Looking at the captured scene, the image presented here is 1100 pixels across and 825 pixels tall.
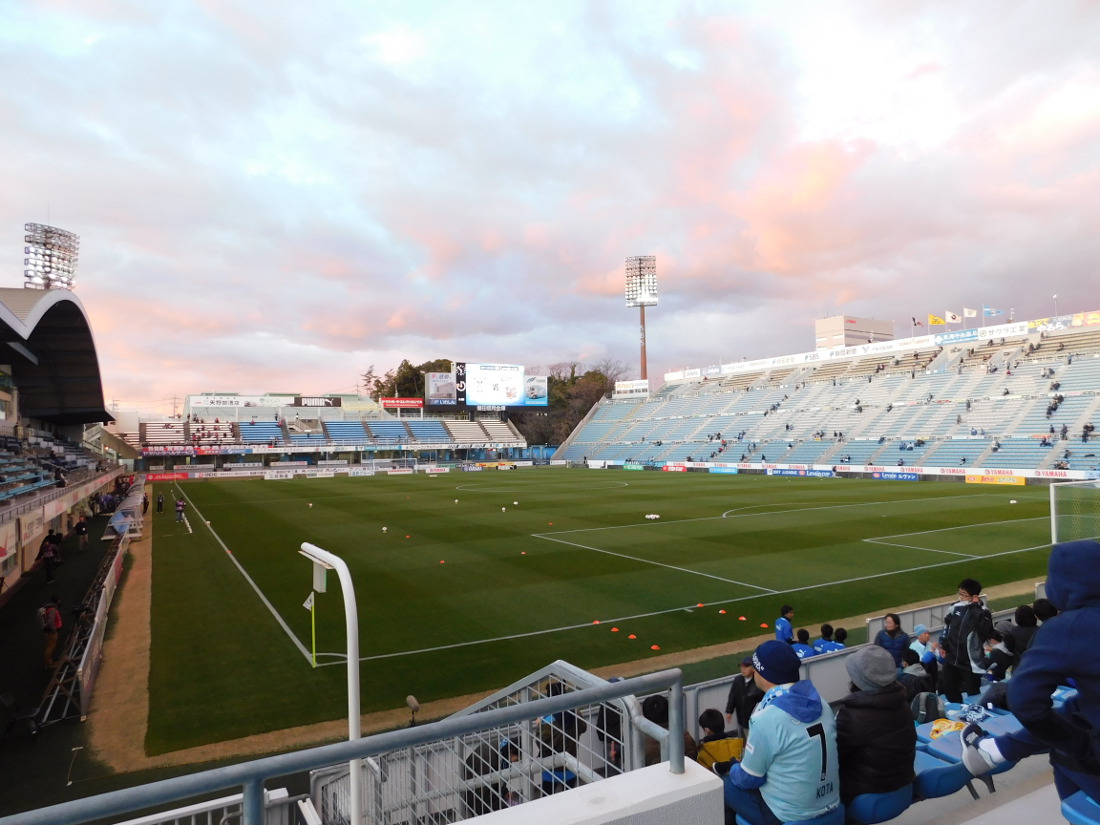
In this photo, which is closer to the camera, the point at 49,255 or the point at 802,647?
the point at 802,647

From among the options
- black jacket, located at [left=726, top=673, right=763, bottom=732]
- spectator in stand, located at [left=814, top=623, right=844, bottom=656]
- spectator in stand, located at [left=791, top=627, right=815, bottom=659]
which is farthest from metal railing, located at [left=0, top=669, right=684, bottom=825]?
→ spectator in stand, located at [left=814, top=623, right=844, bottom=656]

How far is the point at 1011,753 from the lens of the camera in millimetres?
3020

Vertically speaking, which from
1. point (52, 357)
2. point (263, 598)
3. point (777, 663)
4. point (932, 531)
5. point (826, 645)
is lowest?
point (263, 598)

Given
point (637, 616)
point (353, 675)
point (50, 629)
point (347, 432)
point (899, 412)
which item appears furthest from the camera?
point (347, 432)

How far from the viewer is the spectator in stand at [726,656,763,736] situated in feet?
20.9

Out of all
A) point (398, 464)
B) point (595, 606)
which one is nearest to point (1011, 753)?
point (595, 606)

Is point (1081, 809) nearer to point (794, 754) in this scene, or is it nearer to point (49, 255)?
point (794, 754)

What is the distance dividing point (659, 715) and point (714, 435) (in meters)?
63.6

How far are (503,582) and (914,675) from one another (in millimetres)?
11073

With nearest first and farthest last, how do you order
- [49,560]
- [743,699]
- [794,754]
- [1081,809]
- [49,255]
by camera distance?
[1081,809]
[794,754]
[743,699]
[49,560]
[49,255]

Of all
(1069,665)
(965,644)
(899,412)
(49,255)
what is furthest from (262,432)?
(1069,665)

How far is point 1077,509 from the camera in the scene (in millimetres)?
12039

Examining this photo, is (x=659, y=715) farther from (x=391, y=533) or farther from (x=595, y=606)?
(x=391, y=533)

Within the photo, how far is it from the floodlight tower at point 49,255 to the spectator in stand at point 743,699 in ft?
153
